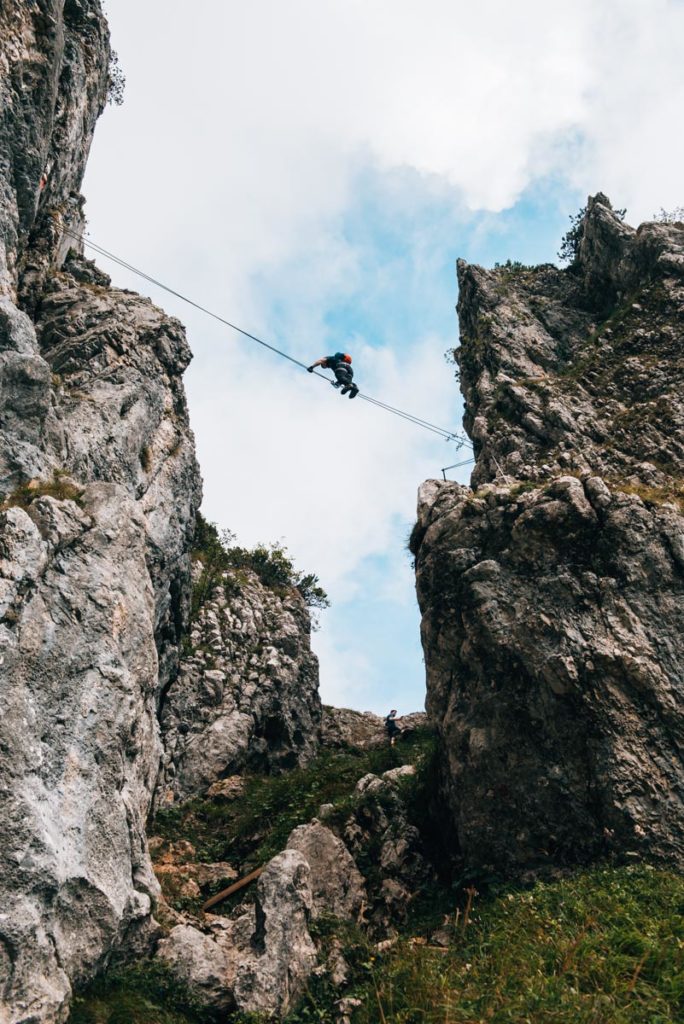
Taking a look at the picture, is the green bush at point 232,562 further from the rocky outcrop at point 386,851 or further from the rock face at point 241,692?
the rocky outcrop at point 386,851

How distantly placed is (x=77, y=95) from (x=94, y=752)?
2250 centimetres

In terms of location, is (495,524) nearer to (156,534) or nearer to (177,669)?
(156,534)

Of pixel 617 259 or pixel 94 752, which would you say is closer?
pixel 94 752

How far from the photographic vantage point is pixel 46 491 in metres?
15.5

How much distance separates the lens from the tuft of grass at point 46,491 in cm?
1460

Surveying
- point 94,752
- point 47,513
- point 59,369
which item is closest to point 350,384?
point 59,369

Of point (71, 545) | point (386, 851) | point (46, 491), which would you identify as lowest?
point (386, 851)

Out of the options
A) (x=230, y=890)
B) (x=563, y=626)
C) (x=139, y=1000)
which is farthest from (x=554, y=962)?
(x=230, y=890)

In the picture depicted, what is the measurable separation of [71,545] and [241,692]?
13.2 metres

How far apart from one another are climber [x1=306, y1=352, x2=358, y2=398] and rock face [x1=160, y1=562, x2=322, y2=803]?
1068cm

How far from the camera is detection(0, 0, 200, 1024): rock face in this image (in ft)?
36.8

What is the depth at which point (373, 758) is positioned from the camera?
2322cm

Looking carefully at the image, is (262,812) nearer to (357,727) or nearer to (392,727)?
(392,727)

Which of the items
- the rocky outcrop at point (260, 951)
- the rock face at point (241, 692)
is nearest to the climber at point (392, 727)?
the rock face at point (241, 692)
